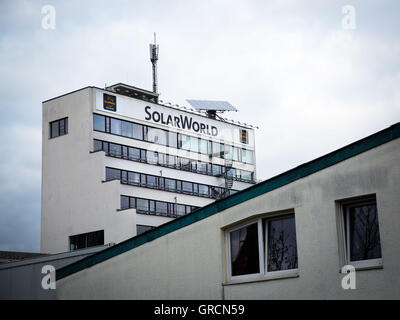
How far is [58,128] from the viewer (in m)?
70.3

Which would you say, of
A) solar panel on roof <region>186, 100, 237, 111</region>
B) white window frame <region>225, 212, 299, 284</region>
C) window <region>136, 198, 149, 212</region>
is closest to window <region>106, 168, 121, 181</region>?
window <region>136, 198, 149, 212</region>

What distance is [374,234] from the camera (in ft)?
44.0

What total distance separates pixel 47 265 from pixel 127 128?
22.1m

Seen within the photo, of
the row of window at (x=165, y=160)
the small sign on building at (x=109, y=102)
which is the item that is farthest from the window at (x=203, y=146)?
the small sign on building at (x=109, y=102)

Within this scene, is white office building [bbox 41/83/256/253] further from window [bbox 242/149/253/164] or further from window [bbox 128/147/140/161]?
window [bbox 242/149/253/164]

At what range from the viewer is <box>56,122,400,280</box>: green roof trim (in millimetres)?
13336

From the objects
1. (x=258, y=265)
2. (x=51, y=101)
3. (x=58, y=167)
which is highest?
(x=51, y=101)

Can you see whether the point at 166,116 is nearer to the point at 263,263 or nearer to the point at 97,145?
the point at 97,145

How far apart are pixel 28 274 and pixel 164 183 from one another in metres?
22.0

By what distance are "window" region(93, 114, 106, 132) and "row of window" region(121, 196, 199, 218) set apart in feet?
24.2
